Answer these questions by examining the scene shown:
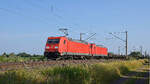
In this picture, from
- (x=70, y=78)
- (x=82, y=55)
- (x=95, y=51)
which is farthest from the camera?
(x=95, y=51)

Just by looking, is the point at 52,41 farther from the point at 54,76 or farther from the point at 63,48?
the point at 54,76

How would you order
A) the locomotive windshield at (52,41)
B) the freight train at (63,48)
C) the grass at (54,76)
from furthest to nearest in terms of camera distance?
the locomotive windshield at (52,41), the freight train at (63,48), the grass at (54,76)

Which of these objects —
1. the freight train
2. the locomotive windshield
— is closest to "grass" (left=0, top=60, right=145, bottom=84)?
the freight train

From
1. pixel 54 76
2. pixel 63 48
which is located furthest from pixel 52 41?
pixel 54 76

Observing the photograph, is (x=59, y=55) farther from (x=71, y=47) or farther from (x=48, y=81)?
(x=48, y=81)

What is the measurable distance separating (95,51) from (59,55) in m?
18.3

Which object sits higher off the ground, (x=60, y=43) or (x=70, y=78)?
(x=60, y=43)

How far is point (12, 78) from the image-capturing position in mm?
9727

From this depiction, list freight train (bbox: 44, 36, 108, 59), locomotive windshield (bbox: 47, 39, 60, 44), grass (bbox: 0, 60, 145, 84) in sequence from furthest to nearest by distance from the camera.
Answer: locomotive windshield (bbox: 47, 39, 60, 44), freight train (bbox: 44, 36, 108, 59), grass (bbox: 0, 60, 145, 84)

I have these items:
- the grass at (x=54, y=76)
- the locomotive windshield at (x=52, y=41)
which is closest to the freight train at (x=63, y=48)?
the locomotive windshield at (x=52, y=41)

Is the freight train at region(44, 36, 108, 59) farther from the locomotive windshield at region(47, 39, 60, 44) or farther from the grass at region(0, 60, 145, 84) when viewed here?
the grass at region(0, 60, 145, 84)

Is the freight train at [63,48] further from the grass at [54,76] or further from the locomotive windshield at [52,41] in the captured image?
the grass at [54,76]

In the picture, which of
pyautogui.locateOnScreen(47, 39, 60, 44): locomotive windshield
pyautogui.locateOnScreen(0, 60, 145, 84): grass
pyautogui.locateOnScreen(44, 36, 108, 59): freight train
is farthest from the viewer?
pyautogui.locateOnScreen(47, 39, 60, 44): locomotive windshield

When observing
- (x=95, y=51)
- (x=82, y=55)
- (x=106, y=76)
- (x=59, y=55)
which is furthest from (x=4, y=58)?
(x=95, y=51)
